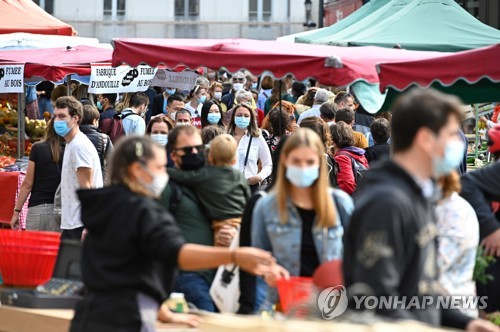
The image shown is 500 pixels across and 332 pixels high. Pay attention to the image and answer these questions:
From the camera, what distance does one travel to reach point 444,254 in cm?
615

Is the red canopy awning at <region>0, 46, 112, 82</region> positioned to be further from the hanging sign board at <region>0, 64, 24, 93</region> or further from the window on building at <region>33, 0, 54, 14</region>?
the window on building at <region>33, 0, 54, 14</region>

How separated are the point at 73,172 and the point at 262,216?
3.95 meters

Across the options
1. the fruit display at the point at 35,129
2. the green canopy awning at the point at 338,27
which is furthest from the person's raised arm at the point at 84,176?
the green canopy awning at the point at 338,27

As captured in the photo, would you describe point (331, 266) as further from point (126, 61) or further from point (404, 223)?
point (126, 61)

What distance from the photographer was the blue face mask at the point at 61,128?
979 cm

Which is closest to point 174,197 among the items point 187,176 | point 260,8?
point 187,176

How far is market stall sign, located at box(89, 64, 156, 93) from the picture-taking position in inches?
604

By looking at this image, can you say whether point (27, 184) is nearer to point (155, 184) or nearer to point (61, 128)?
point (61, 128)

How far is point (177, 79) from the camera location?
50.3 ft

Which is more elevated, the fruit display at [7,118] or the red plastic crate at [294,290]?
the fruit display at [7,118]

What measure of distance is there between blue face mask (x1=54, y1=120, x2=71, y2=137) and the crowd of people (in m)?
0.01

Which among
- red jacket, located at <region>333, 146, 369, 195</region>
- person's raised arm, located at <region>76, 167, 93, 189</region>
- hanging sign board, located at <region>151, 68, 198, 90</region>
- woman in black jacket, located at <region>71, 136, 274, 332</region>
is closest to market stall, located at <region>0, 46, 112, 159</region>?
hanging sign board, located at <region>151, 68, 198, 90</region>

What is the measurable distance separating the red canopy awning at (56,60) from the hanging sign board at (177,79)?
3.16ft

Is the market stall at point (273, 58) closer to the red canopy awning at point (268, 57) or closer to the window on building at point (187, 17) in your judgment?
the red canopy awning at point (268, 57)
